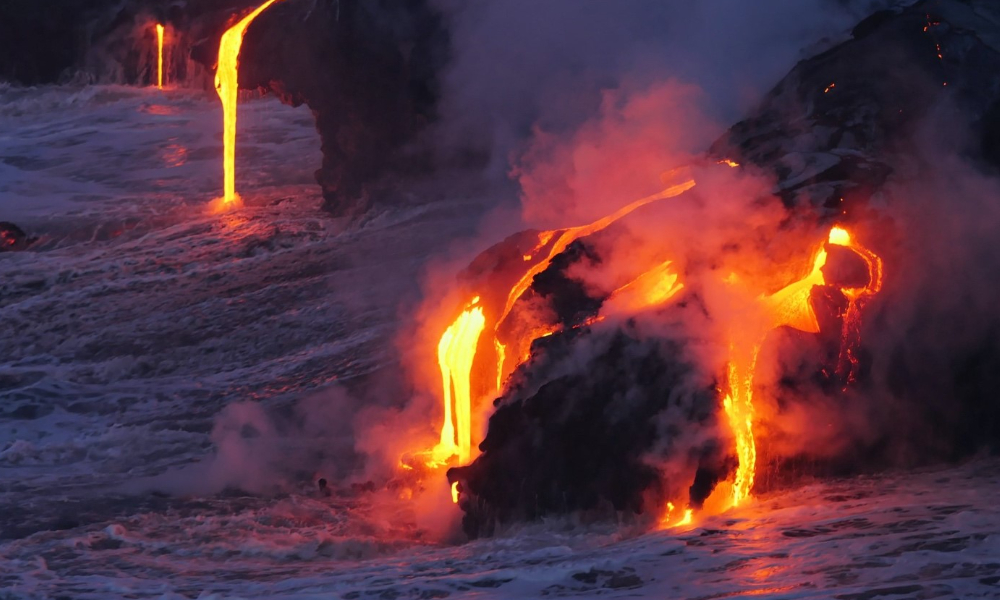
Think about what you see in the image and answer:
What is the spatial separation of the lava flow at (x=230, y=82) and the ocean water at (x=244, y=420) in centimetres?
28

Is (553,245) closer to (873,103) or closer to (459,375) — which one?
(459,375)

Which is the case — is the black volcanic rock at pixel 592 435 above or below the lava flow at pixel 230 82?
below

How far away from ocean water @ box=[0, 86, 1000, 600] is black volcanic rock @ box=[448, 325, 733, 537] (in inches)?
6.7

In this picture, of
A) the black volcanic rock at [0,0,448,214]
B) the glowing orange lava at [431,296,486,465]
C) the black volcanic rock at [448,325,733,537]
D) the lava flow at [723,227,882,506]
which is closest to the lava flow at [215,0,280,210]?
the black volcanic rock at [0,0,448,214]

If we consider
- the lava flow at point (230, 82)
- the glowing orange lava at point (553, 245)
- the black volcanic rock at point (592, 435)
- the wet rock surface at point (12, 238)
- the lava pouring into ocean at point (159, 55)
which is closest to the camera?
the black volcanic rock at point (592, 435)

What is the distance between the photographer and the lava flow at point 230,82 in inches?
524

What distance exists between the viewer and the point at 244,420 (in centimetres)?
985

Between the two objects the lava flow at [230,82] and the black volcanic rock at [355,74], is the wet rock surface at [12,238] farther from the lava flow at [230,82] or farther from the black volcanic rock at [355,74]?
the black volcanic rock at [355,74]

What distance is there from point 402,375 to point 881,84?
165 inches

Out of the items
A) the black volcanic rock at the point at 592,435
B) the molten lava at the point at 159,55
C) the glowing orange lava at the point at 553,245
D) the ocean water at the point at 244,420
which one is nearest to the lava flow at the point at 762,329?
the black volcanic rock at the point at 592,435

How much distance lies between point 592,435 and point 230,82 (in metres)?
7.88

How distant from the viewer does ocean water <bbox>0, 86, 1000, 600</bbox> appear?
19.4 feet

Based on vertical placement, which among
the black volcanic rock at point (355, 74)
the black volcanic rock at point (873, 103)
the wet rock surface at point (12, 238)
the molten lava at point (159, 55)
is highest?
the molten lava at point (159, 55)

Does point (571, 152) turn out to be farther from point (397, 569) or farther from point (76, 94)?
point (76, 94)
